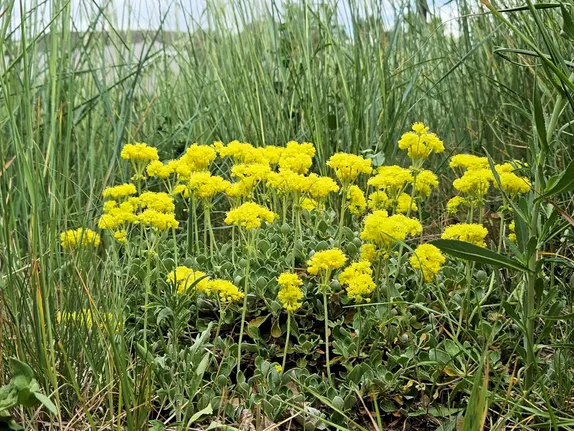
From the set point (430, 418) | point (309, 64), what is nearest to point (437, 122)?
point (309, 64)

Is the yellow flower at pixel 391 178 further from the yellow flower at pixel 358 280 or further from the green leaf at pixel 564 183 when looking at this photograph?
the green leaf at pixel 564 183

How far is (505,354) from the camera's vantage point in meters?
1.85

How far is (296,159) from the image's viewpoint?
2051 mm

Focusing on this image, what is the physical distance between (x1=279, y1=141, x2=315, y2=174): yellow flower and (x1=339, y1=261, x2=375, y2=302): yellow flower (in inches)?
16.3

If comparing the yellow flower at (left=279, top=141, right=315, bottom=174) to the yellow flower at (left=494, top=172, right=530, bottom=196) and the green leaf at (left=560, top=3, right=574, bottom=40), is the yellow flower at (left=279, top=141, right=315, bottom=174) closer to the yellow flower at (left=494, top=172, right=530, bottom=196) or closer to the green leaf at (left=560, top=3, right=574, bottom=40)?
the yellow flower at (left=494, top=172, right=530, bottom=196)

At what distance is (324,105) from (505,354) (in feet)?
5.11

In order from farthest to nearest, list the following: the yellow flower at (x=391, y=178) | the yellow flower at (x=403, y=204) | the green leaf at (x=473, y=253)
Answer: the yellow flower at (x=403, y=204), the yellow flower at (x=391, y=178), the green leaf at (x=473, y=253)

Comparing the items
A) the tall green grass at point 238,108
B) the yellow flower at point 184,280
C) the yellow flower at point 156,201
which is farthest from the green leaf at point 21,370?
the yellow flower at point 156,201

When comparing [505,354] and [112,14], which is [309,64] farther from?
[112,14]

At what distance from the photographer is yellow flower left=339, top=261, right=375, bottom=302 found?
1.67 metres

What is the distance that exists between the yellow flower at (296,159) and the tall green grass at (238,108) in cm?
32

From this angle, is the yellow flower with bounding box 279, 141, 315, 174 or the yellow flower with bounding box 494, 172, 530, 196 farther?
the yellow flower with bounding box 279, 141, 315, 174

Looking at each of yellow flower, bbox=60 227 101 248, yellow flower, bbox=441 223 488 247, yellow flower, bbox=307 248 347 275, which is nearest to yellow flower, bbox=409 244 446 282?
yellow flower, bbox=441 223 488 247

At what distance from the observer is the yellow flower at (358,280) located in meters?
1.67
